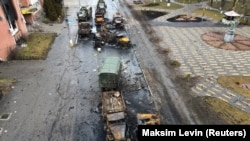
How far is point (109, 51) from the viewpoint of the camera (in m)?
35.7

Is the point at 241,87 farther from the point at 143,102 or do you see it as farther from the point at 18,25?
the point at 18,25

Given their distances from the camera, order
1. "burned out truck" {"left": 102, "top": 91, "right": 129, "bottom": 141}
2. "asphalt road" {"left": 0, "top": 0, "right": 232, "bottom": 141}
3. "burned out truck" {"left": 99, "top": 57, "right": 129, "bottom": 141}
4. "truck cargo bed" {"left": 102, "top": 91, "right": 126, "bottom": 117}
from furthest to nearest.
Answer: "asphalt road" {"left": 0, "top": 0, "right": 232, "bottom": 141}
"truck cargo bed" {"left": 102, "top": 91, "right": 126, "bottom": 117}
"burned out truck" {"left": 99, "top": 57, "right": 129, "bottom": 141}
"burned out truck" {"left": 102, "top": 91, "right": 129, "bottom": 141}

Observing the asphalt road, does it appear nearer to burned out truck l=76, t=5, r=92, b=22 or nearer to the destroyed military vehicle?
the destroyed military vehicle

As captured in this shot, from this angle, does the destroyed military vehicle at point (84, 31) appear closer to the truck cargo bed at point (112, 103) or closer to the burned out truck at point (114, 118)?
the truck cargo bed at point (112, 103)

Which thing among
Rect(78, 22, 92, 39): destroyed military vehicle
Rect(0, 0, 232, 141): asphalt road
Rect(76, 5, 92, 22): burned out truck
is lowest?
Rect(0, 0, 232, 141): asphalt road

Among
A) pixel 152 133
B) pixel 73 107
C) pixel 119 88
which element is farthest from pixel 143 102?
pixel 152 133

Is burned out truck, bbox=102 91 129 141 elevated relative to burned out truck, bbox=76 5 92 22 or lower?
lower

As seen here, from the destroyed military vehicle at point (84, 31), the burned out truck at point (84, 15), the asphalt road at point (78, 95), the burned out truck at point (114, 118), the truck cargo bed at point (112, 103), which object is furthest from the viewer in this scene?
the burned out truck at point (84, 15)

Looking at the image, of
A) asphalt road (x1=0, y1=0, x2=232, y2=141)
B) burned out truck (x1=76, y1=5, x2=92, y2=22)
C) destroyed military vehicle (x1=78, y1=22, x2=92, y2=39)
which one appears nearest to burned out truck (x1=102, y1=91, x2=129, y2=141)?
asphalt road (x1=0, y1=0, x2=232, y2=141)
